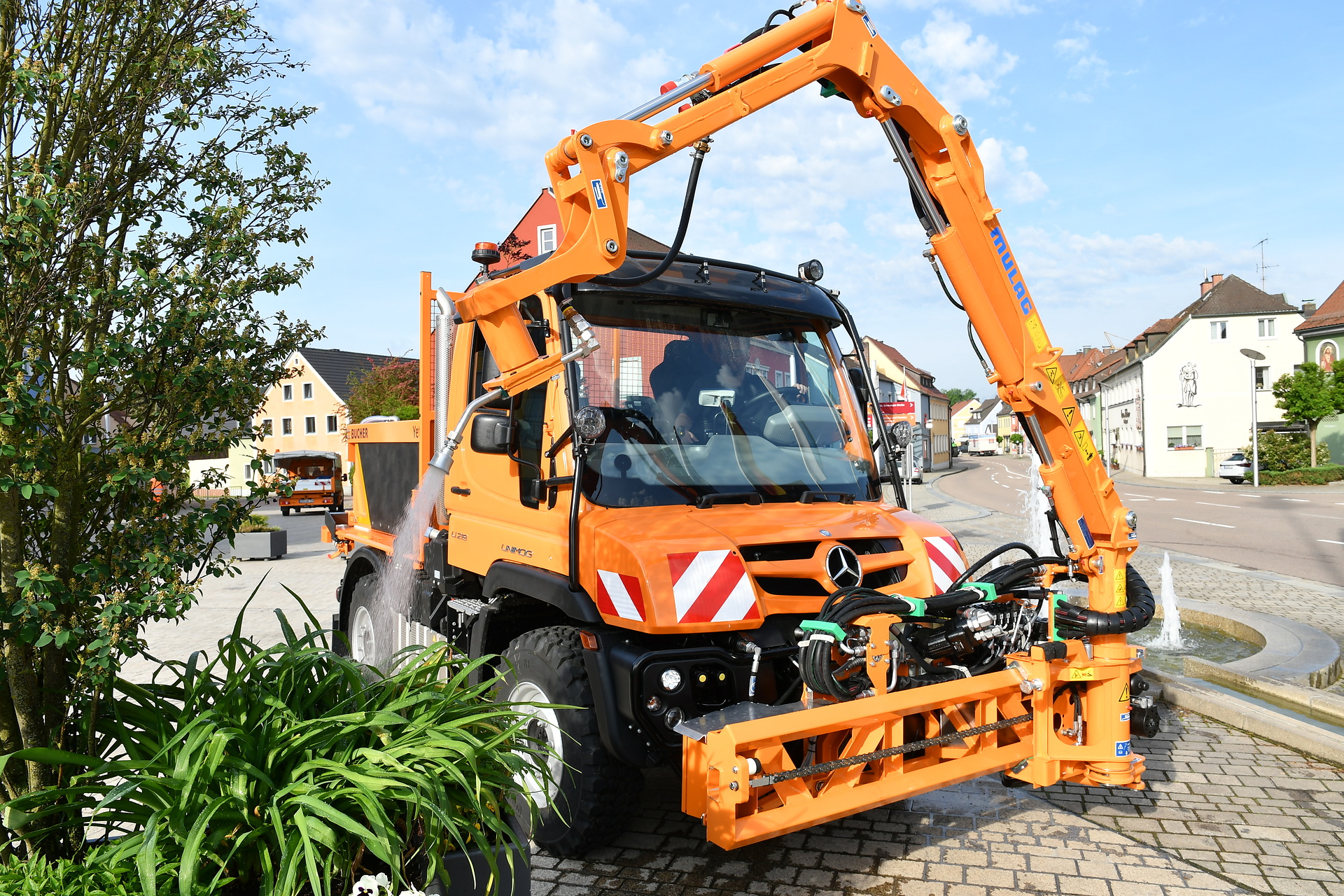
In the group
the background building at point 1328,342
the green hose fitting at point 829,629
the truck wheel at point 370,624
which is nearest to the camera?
the green hose fitting at point 829,629

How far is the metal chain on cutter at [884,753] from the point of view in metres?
3.12

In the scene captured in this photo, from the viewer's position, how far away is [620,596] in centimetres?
359

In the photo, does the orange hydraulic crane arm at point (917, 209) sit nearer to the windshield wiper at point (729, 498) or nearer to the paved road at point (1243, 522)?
the windshield wiper at point (729, 498)

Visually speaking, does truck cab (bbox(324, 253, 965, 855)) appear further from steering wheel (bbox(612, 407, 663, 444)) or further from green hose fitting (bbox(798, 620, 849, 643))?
green hose fitting (bbox(798, 620, 849, 643))

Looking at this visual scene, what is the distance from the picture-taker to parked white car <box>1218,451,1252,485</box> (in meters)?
39.3

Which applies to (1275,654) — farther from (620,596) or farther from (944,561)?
(620,596)

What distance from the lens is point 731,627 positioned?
11.7 ft

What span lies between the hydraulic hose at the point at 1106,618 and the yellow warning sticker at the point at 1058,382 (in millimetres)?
854

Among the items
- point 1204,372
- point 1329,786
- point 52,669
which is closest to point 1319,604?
point 1329,786

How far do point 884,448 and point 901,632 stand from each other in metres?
1.36

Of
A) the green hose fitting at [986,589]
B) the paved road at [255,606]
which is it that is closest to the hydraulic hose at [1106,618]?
the green hose fitting at [986,589]

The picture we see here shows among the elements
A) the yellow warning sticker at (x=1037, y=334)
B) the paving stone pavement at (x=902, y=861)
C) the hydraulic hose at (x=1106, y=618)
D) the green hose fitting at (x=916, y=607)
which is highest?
the yellow warning sticker at (x=1037, y=334)

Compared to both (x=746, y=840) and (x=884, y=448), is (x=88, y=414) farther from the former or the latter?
(x=884, y=448)

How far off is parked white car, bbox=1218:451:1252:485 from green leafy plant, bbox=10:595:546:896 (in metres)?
43.8
